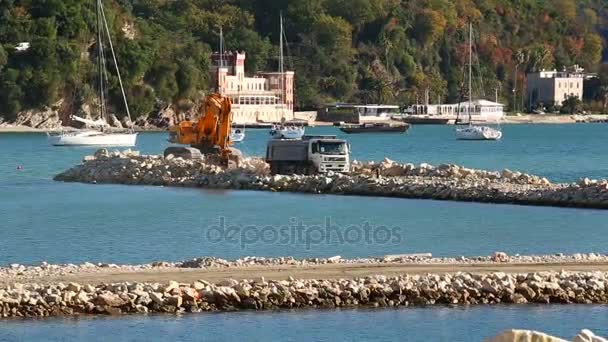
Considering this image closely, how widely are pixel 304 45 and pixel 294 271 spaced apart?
423ft

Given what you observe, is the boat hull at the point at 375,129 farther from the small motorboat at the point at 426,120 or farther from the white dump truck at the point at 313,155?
the white dump truck at the point at 313,155

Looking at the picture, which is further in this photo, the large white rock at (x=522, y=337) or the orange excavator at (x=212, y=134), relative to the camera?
the orange excavator at (x=212, y=134)

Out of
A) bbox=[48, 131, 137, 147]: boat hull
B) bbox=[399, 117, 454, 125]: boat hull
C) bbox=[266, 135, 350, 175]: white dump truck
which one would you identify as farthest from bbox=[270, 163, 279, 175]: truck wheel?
bbox=[399, 117, 454, 125]: boat hull

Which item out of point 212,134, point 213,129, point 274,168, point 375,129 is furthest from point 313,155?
point 375,129

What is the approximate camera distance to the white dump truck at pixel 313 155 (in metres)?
45.6

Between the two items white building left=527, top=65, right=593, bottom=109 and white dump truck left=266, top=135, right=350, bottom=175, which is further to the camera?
white building left=527, top=65, right=593, bottom=109

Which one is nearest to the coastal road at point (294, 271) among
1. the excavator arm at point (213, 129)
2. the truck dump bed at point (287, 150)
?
the truck dump bed at point (287, 150)

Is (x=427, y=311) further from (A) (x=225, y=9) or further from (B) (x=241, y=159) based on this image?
(A) (x=225, y=9)

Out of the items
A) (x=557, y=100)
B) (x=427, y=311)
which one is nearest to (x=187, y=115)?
(x=557, y=100)

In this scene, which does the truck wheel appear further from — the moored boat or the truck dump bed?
the moored boat

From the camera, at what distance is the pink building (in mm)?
133500

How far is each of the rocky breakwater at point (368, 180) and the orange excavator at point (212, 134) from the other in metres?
0.64

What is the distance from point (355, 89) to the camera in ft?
500

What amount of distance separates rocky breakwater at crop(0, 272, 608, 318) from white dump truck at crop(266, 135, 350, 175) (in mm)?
24877
